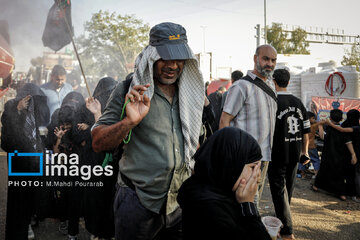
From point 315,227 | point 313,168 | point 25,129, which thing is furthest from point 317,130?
point 25,129

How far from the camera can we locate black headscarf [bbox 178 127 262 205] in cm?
138

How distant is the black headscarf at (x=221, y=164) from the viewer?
1.38 metres

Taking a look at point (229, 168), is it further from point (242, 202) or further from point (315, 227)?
point (315, 227)

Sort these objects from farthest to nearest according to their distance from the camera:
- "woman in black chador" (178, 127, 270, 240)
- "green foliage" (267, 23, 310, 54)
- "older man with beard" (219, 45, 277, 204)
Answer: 1. "green foliage" (267, 23, 310, 54)
2. "older man with beard" (219, 45, 277, 204)
3. "woman in black chador" (178, 127, 270, 240)

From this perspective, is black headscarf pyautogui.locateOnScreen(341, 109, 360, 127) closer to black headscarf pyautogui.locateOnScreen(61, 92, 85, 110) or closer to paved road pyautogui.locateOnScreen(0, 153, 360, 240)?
paved road pyautogui.locateOnScreen(0, 153, 360, 240)

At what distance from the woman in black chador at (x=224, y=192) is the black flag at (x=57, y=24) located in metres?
2.44

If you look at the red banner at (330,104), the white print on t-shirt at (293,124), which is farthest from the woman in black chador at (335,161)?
the white print on t-shirt at (293,124)

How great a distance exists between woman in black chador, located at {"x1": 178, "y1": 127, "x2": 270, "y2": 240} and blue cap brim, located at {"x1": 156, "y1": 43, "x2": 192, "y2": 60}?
49 centimetres

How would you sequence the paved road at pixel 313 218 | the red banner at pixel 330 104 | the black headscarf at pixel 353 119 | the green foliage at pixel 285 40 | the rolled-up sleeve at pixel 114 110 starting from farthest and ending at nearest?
the green foliage at pixel 285 40 → the red banner at pixel 330 104 → the black headscarf at pixel 353 119 → the paved road at pixel 313 218 → the rolled-up sleeve at pixel 114 110

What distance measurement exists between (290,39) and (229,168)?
3412 cm

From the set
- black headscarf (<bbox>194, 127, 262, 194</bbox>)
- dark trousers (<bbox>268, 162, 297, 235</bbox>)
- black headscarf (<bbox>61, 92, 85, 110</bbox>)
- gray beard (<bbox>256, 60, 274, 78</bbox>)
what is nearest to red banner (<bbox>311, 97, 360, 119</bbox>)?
dark trousers (<bbox>268, 162, 297, 235</bbox>)

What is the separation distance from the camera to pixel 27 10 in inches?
118

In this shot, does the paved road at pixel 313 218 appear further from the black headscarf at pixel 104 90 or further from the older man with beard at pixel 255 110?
the black headscarf at pixel 104 90

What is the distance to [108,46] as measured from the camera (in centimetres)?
384
